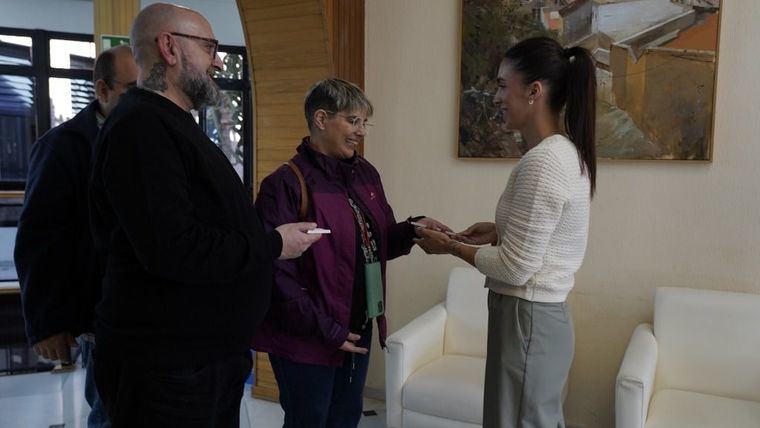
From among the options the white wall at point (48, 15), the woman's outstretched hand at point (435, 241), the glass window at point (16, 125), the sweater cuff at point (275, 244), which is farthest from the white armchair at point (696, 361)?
the glass window at point (16, 125)

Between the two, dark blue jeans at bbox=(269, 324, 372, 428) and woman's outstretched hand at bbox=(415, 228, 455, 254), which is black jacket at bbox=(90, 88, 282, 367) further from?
woman's outstretched hand at bbox=(415, 228, 455, 254)

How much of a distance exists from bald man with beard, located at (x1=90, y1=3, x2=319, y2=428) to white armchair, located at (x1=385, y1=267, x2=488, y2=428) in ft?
4.20

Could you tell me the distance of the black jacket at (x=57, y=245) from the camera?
1583mm

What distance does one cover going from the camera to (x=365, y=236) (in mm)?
1806

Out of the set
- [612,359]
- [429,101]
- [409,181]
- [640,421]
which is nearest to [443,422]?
[640,421]

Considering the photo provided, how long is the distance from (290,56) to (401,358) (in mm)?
1737

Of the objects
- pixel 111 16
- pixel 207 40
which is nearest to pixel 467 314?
pixel 207 40

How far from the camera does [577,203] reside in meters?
1.36

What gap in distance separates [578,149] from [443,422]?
1521 mm

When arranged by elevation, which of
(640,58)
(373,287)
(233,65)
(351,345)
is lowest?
(351,345)

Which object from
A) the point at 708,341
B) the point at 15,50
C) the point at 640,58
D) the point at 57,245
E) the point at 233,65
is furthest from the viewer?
the point at 233,65

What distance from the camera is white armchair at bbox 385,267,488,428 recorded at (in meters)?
2.40

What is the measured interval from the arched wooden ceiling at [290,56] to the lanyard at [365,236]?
142cm

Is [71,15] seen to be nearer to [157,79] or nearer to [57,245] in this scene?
[57,245]
